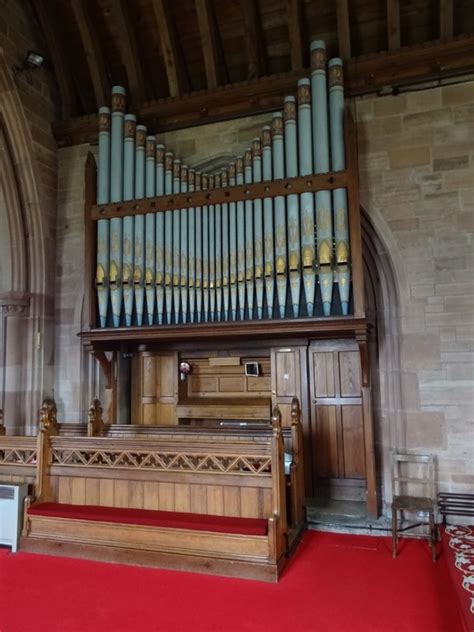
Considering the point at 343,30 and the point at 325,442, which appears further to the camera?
the point at 325,442

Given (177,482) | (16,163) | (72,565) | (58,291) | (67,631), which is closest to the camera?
(67,631)

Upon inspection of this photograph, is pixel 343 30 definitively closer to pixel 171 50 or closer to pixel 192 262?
pixel 171 50

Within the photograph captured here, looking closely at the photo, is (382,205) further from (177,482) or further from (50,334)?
(50,334)

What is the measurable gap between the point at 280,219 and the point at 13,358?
3.49m

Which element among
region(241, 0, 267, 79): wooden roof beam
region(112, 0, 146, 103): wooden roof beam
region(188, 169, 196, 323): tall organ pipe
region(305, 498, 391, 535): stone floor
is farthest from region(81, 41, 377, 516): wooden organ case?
region(241, 0, 267, 79): wooden roof beam

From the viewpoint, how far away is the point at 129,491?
4.00 m

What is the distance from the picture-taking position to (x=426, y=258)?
481cm

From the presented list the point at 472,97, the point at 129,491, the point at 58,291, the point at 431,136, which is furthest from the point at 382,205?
the point at 58,291

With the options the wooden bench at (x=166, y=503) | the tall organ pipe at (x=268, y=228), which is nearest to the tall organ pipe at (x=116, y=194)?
the wooden bench at (x=166, y=503)

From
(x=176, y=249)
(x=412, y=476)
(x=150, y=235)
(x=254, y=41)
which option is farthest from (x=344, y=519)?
(x=254, y=41)

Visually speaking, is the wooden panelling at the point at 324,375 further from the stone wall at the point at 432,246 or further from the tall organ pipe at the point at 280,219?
the tall organ pipe at the point at 280,219

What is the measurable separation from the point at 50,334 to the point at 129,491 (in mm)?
2807

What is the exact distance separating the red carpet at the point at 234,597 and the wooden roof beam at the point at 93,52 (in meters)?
5.09

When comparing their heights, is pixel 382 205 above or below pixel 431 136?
below
